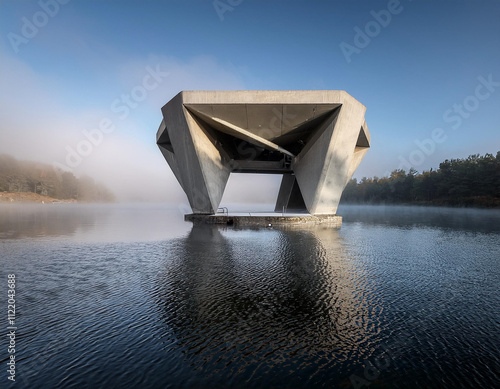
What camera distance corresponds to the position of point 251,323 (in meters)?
4.07

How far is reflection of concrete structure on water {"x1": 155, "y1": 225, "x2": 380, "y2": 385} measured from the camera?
3.19m

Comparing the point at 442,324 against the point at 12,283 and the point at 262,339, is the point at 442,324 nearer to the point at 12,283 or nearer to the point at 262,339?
the point at 262,339

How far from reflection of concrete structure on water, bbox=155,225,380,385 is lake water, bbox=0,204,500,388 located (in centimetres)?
2

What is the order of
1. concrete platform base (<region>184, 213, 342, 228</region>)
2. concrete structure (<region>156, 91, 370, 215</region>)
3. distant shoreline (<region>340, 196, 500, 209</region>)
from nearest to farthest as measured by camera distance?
1. concrete structure (<region>156, 91, 370, 215</region>)
2. concrete platform base (<region>184, 213, 342, 228</region>)
3. distant shoreline (<region>340, 196, 500, 209</region>)

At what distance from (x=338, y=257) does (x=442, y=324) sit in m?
4.90

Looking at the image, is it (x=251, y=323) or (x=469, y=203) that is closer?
(x=251, y=323)

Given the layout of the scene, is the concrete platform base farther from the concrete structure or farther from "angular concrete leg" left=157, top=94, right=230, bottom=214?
"angular concrete leg" left=157, top=94, right=230, bottom=214

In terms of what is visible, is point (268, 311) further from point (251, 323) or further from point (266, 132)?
point (266, 132)

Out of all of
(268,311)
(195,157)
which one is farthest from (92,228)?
(268,311)

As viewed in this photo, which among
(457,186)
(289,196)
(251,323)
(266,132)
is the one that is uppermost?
(266,132)

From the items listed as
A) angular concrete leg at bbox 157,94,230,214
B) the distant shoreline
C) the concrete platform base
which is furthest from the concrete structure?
the distant shoreline

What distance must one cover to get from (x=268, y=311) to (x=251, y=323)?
0.55 metres

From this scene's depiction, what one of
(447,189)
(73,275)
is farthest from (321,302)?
(447,189)

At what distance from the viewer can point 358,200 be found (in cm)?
10319
